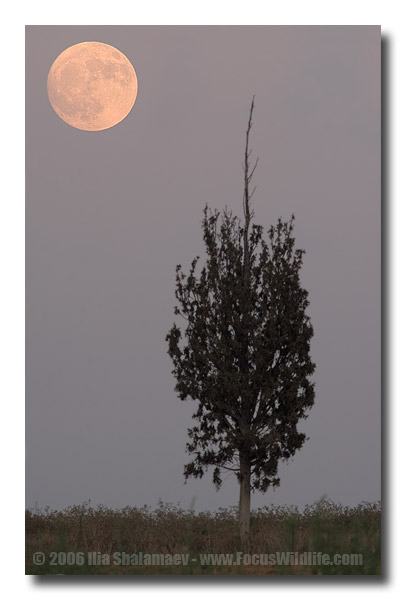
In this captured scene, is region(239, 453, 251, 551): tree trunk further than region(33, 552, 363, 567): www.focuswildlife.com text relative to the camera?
Yes

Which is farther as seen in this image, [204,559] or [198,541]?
[198,541]

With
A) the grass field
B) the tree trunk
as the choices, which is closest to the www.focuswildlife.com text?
the grass field

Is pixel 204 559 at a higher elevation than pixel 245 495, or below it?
below

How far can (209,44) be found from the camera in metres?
13.6

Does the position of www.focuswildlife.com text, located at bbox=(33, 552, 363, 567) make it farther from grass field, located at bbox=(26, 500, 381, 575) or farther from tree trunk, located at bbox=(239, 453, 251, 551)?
tree trunk, located at bbox=(239, 453, 251, 551)

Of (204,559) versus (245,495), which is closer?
(204,559)

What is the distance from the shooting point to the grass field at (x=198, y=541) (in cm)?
1291

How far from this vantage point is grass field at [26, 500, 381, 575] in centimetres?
1291

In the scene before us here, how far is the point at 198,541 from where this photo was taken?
14195mm

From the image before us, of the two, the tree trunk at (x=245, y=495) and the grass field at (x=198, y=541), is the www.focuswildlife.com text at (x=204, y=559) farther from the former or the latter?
the tree trunk at (x=245, y=495)

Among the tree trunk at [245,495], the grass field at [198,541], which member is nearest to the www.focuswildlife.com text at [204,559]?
the grass field at [198,541]

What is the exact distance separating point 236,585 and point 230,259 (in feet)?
17.9
